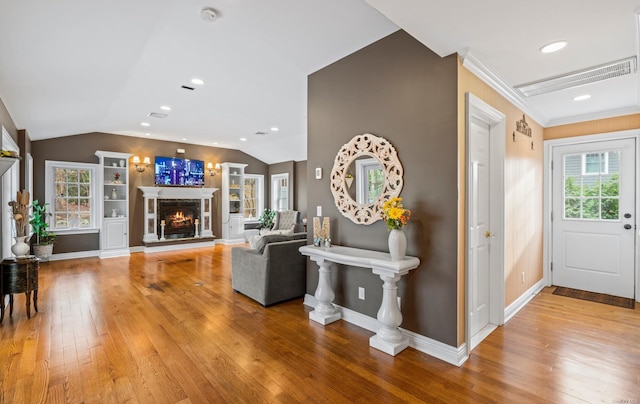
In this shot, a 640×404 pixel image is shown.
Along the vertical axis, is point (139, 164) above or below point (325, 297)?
above

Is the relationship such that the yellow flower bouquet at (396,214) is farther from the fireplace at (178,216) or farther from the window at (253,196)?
the window at (253,196)

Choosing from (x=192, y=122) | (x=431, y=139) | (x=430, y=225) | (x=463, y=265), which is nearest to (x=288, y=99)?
(x=192, y=122)

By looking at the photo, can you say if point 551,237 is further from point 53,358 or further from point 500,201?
point 53,358

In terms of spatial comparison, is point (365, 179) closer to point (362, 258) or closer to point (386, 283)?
point (362, 258)

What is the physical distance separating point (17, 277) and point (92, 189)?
440 centimetres

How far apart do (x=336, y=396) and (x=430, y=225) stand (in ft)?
4.97

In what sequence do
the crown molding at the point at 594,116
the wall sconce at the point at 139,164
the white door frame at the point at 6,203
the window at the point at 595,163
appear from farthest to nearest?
the wall sconce at the point at 139,164
the window at the point at 595,163
the white door frame at the point at 6,203
the crown molding at the point at 594,116

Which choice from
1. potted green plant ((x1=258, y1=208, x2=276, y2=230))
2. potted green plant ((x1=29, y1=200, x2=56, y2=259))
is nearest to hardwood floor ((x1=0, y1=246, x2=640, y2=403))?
potted green plant ((x1=29, y1=200, x2=56, y2=259))

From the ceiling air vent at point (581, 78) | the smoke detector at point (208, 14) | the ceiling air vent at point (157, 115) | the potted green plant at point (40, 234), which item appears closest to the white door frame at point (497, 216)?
the ceiling air vent at point (581, 78)

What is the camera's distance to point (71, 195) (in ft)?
22.7

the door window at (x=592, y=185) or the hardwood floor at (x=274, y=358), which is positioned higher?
the door window at (x=592, y=185)

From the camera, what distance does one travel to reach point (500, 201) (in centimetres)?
321

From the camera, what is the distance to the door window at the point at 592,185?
4.15 metres

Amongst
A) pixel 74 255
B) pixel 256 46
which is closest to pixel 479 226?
pixel 256 46
